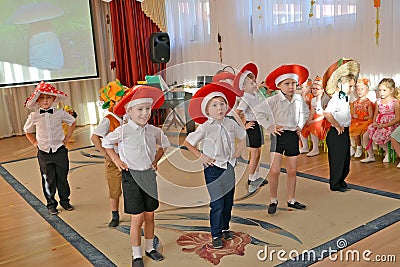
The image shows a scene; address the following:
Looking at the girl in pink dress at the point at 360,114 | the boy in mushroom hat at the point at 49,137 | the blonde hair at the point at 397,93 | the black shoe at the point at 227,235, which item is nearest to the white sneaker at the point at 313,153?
the girl in pink dress at the point at 360,114

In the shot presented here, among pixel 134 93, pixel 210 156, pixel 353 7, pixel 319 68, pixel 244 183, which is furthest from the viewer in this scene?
pixel 319 68

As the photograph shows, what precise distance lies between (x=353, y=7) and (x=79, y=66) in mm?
4740

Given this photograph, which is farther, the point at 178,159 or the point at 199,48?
the point at 199,48

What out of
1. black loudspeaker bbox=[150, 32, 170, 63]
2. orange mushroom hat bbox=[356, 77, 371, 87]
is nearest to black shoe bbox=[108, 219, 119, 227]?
orange mushroom hat bbox=[356, 77, 371, 87]

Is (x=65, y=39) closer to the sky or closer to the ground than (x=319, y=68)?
→ closer to the sky

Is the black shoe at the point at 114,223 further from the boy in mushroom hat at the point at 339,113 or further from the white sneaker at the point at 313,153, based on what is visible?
the white sneaker at the point at 313,153

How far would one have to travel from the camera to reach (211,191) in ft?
8.15

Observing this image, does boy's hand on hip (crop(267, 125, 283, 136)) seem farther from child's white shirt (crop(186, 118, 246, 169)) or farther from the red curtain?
the red curtain

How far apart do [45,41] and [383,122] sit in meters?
5.41

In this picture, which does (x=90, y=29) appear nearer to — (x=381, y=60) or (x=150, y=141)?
(x=381, y=60)

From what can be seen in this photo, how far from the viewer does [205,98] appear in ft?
7.86

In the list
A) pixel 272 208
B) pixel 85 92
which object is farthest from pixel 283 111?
pixel 85 92

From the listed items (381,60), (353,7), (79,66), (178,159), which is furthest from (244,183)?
(79,66)

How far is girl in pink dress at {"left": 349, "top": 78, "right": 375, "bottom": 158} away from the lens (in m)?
4.29
